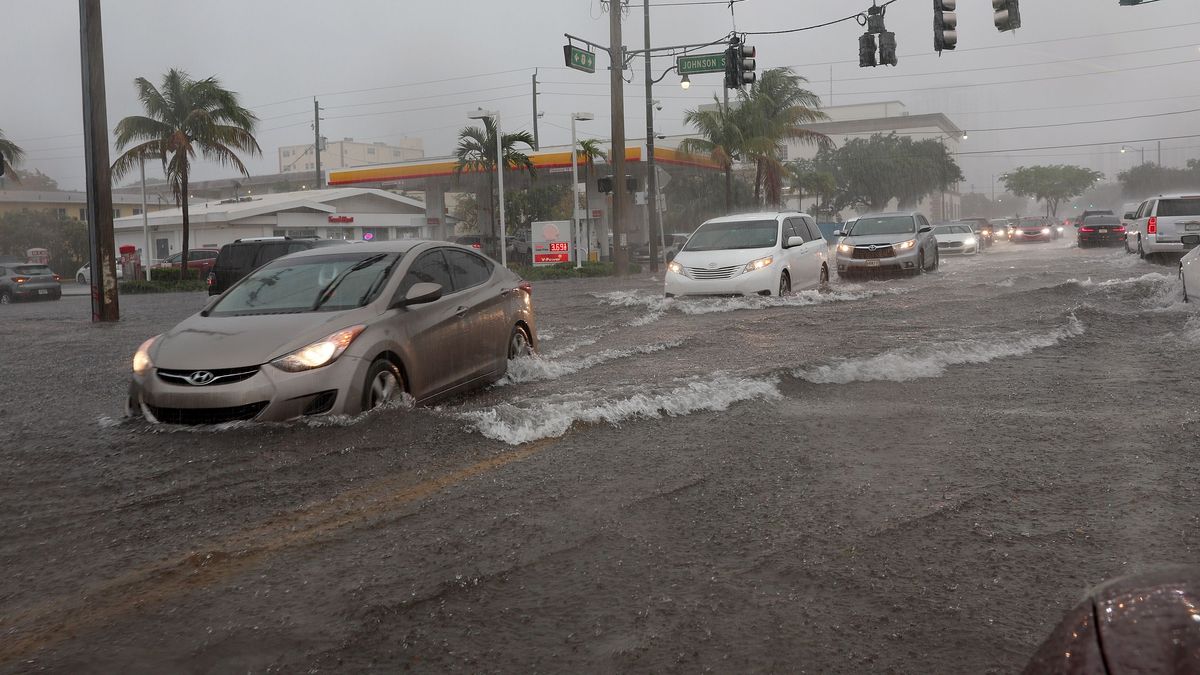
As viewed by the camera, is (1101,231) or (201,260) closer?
(201,260)

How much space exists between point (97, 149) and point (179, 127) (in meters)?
18.7

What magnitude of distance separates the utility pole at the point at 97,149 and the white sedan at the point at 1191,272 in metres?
17.2

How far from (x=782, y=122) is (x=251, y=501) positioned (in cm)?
3882

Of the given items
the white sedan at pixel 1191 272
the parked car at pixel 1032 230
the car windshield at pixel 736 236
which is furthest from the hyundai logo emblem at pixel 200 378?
the parked car at pixel 1032 230

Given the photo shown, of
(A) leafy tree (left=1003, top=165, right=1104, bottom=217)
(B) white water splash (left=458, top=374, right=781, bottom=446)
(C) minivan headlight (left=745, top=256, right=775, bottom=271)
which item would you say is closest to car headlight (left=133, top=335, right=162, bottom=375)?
(B) white water splash (left=458, top=374, right=781, bottom=446)

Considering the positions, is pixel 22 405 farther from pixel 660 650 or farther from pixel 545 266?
pixel 545 266

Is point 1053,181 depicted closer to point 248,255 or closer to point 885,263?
point 885,263

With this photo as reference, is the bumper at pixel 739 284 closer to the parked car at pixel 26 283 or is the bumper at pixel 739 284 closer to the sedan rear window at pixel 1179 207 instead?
the sedan rear window at pixel 1179 207

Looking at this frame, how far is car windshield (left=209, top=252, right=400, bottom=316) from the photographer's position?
24.8 feet

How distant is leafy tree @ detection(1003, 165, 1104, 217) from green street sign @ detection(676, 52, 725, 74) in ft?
325

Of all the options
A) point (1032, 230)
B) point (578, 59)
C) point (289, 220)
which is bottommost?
point (1032, 230)

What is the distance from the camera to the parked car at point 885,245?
908 inches

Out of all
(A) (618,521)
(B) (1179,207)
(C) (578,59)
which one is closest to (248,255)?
(C) (578,59)

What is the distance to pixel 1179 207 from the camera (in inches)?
979
